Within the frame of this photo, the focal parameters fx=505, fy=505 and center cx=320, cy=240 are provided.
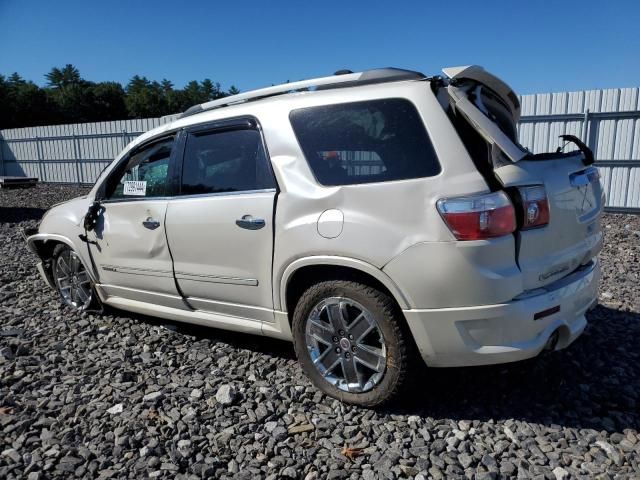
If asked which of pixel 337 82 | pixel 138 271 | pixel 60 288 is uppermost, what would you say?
pixel 337 82

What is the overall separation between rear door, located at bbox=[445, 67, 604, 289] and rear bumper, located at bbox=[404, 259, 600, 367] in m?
0.12

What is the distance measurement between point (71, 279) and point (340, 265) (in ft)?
10.9

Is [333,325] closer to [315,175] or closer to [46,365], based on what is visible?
[315,175]

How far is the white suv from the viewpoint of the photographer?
8.17 feet

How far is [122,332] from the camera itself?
14.3ft

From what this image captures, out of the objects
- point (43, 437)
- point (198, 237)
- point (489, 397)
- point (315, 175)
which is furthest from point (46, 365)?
point (489, 397)

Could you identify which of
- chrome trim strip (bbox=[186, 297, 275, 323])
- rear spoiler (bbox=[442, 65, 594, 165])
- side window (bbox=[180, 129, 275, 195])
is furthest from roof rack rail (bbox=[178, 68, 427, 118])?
chrome trim strip (bbox=[186, 297, 275, 323])

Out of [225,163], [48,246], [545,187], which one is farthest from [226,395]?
[48,246]

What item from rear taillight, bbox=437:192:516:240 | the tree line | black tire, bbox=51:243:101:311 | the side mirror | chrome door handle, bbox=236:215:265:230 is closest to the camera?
rear taillight, bbox=437:192:516:240

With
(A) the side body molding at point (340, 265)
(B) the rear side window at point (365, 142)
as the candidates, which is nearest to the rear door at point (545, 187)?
(B) the rear side window at point (365, 142)

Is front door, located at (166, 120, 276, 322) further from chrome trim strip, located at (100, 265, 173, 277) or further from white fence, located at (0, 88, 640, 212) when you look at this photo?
white fence, located at (0, 88, 640, 212)

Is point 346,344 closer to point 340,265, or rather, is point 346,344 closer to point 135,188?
point 340,265

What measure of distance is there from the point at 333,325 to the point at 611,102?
9.63 metres

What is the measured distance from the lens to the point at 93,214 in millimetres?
4250
